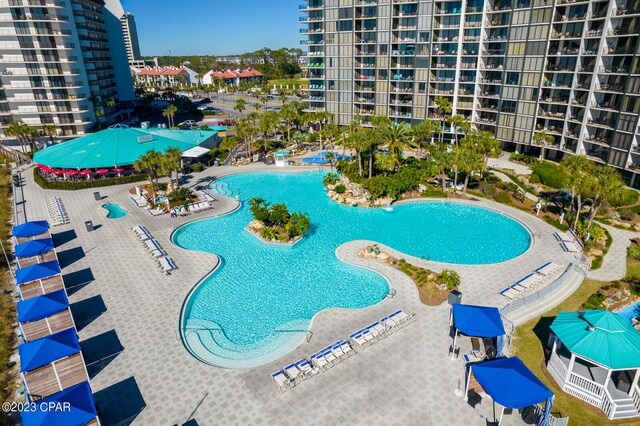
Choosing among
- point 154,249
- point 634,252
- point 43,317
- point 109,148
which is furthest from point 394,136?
point 109,148

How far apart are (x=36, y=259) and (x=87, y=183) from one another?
24.6 metres

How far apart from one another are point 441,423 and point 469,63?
6676 cm

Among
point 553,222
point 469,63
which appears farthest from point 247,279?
point 469,63

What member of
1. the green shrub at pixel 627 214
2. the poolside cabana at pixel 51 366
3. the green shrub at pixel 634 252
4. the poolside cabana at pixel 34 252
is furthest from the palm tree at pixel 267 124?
the green shrub at pixel 634 252

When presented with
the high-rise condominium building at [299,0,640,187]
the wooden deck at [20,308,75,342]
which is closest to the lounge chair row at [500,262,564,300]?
the high-rise condominium building at [299,0,640,187]

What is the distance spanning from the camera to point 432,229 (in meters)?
44.9

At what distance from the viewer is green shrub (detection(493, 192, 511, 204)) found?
1981 inches

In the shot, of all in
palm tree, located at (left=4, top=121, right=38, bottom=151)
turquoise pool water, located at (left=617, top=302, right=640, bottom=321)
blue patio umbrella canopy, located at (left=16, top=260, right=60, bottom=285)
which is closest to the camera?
turquoise pool water, located at (left=617, top=302, right=640, bottom=321)

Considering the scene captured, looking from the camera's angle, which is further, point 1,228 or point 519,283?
point 1,228

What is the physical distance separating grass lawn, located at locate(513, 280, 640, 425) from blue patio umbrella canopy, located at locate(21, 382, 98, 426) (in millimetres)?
24521

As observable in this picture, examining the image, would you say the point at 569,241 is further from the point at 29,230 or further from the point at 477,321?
the point at 29,230

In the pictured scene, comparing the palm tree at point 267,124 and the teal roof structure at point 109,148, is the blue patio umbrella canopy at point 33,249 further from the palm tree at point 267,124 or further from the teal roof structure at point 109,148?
the palm tree at point 267,124

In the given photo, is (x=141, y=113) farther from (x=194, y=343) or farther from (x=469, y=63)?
(x=194, y=343)

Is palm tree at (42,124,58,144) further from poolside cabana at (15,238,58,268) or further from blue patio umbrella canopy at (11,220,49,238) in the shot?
poolside cabana at (15,238,58,268)
